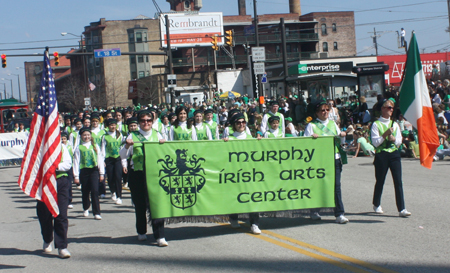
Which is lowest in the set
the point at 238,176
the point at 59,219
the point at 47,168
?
the point at 59,219

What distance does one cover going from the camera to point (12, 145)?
2214 cm

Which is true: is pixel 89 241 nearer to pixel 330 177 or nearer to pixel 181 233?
pixel 181 233

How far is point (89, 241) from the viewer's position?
7695 mm

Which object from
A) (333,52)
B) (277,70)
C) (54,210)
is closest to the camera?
(54,210)

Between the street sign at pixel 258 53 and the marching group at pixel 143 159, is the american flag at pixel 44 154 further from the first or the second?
the street sign at pixel 258 53

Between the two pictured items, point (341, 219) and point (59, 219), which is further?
point (341, 219)

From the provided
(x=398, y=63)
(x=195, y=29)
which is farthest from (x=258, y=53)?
(x=195, y=29)

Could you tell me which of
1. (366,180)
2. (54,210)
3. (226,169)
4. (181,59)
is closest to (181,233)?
(226,169)

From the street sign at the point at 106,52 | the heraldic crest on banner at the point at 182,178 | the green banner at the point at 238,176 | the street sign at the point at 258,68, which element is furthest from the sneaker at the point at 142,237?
the street sign at the point at 106,52

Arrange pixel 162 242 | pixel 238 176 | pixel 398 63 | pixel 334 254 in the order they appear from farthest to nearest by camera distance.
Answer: pixel 398 63, pixel 238 176, pixel 162 242, pixel 334 254

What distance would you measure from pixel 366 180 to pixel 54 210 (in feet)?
26.3

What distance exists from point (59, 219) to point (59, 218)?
0.5 inches

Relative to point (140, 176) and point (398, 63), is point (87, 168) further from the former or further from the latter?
point (398, 63)

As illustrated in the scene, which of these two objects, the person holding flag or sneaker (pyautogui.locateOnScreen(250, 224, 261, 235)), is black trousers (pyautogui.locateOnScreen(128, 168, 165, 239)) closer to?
the person holding flag
